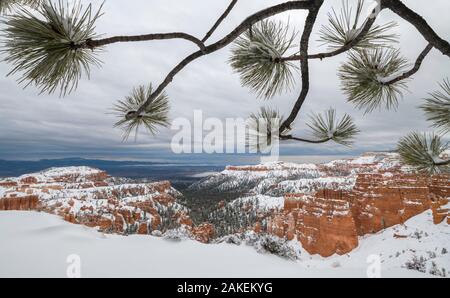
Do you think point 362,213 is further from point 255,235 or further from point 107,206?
point 107,206

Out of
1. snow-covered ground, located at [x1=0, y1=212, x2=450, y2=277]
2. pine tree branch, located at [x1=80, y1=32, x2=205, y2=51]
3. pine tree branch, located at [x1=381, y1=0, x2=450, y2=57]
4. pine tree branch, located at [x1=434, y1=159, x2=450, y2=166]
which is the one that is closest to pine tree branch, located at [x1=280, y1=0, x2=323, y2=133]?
pine tree branch, located at [x1=381, y1=0, x2=450, y2=57]

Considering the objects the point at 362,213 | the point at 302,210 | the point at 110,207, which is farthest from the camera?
the point at 110,207

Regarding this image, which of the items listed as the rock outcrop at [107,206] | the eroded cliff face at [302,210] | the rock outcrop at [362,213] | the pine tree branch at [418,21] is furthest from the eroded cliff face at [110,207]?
the pine tree branch at [418,21]

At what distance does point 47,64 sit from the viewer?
132cm

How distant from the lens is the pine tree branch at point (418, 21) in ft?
4.65

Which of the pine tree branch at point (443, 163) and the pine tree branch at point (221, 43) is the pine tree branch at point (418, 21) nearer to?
the pine tree branch at point (221, 43)

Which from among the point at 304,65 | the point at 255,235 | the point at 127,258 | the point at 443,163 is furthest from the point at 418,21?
the point at 255,235

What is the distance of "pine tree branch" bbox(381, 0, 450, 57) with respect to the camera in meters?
1.42

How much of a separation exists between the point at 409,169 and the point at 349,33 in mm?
1302

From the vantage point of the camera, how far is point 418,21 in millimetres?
1438

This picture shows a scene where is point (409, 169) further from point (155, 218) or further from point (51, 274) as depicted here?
point (155, 218)

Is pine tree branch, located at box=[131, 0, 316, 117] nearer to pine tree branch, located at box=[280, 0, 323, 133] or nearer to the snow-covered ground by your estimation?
pine tree branch, located at box=[280, 0, 323, 133]

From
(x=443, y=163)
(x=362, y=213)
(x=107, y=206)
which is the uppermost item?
(x=443, y=163)
